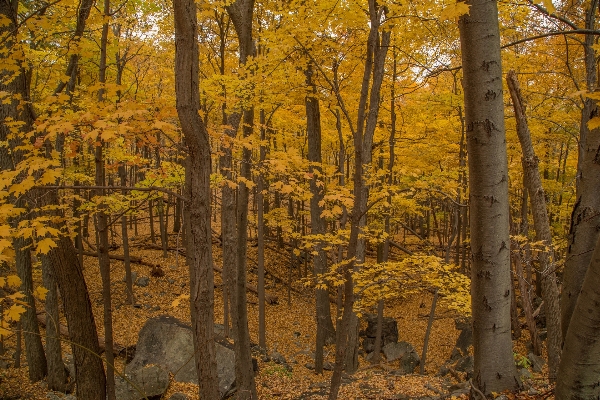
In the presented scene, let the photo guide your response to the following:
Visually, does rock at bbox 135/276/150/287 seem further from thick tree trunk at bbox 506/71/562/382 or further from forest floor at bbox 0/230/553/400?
thick tree trunk at bbox 506/71/562/382

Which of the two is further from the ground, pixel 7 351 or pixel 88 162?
pixel 88 162

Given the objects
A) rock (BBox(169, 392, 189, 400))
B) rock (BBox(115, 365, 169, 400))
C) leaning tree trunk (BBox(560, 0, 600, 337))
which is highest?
leaning tree trunk (BBox(560, 0, 600, 337))

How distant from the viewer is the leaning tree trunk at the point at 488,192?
2.43m

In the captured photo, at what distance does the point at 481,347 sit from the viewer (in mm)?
2617

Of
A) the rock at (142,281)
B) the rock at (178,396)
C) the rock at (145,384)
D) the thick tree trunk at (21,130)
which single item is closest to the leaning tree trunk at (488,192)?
the thick tree trunk at (21,130)

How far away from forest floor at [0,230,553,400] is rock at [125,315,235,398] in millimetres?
420

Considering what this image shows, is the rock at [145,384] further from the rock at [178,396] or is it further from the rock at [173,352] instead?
the rock at [173,352]

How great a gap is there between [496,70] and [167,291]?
49.4ft

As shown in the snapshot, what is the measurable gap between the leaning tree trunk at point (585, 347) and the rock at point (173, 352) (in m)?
7.46

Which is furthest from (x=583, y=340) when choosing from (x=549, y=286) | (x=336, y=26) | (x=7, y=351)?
(x=7, y=351)

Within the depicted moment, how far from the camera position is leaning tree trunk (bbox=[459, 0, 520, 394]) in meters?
2.43

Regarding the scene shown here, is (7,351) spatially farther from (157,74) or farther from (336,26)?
(336,26)

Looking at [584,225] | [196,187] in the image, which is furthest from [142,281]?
[584,225]

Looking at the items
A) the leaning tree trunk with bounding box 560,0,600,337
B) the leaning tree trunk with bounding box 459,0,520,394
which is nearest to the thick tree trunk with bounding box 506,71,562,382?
the leaning tree trunk with bounding box 560,0,600,337
